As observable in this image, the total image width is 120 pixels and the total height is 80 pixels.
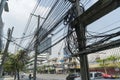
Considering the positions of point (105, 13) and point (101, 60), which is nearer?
point (105, 13)

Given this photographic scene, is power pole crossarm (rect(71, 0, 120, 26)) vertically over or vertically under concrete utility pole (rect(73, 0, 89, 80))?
over

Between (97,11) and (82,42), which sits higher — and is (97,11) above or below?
above

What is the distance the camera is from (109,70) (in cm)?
5475

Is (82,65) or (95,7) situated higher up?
(95,7)

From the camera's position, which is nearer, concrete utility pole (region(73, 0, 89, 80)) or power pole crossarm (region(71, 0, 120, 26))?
power pole crossarm (region(71, 0, 120, 26))

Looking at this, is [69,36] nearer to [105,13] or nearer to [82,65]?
[82,65]

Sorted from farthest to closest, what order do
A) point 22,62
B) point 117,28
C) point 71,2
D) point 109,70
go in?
point 109,70 < point 22,62 < point 71,2 < point 117,28

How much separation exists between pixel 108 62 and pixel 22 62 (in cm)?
2386

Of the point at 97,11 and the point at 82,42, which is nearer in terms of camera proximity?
the point at 97,11

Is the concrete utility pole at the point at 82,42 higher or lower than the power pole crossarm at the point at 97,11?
lower

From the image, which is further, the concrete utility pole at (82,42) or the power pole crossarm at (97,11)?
the concrete utility pole at (82,42)

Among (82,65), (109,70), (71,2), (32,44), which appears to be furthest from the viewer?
(109,70)

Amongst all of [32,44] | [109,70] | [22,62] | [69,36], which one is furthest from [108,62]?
[69,36]

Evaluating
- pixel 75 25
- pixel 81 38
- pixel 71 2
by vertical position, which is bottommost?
pixel 81 38
